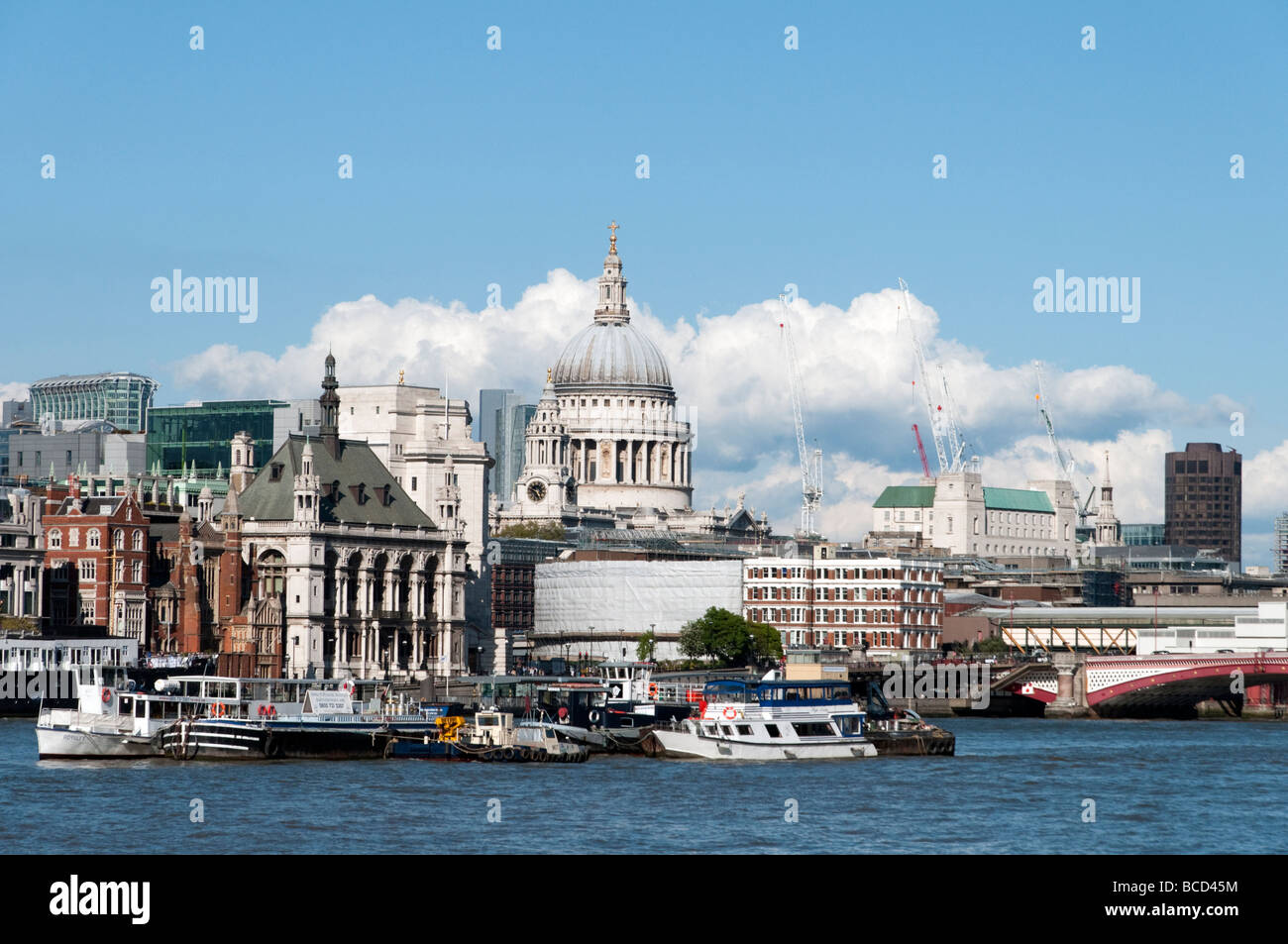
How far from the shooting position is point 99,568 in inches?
6191

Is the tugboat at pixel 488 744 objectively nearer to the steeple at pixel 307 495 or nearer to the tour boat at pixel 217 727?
the tour boat at pixel 217 727

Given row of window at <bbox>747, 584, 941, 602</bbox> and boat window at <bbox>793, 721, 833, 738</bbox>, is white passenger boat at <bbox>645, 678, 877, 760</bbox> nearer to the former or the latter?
boat window at <bbox>793, 721, 833, 738</bbox>

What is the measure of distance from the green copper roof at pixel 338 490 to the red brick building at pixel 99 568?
10.2m

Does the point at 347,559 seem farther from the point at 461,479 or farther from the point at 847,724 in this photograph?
the point at 847,724

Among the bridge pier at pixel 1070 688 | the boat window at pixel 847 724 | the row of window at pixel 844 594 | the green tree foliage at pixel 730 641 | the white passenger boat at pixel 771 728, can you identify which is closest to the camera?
the white passenger boat at pixel 771 728

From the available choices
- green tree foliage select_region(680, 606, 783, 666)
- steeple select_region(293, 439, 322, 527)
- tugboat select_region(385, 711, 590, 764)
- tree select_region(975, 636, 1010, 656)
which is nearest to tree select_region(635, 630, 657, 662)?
green tree foliage select_region(680, 606, 783, 666)

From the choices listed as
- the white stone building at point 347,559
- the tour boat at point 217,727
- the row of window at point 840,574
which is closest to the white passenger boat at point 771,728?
the tour boat at point 217,727

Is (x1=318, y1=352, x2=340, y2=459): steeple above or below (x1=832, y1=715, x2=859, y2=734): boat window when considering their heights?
above

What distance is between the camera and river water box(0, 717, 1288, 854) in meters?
60.3

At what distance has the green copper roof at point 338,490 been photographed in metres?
168

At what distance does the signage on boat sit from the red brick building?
188 feet
